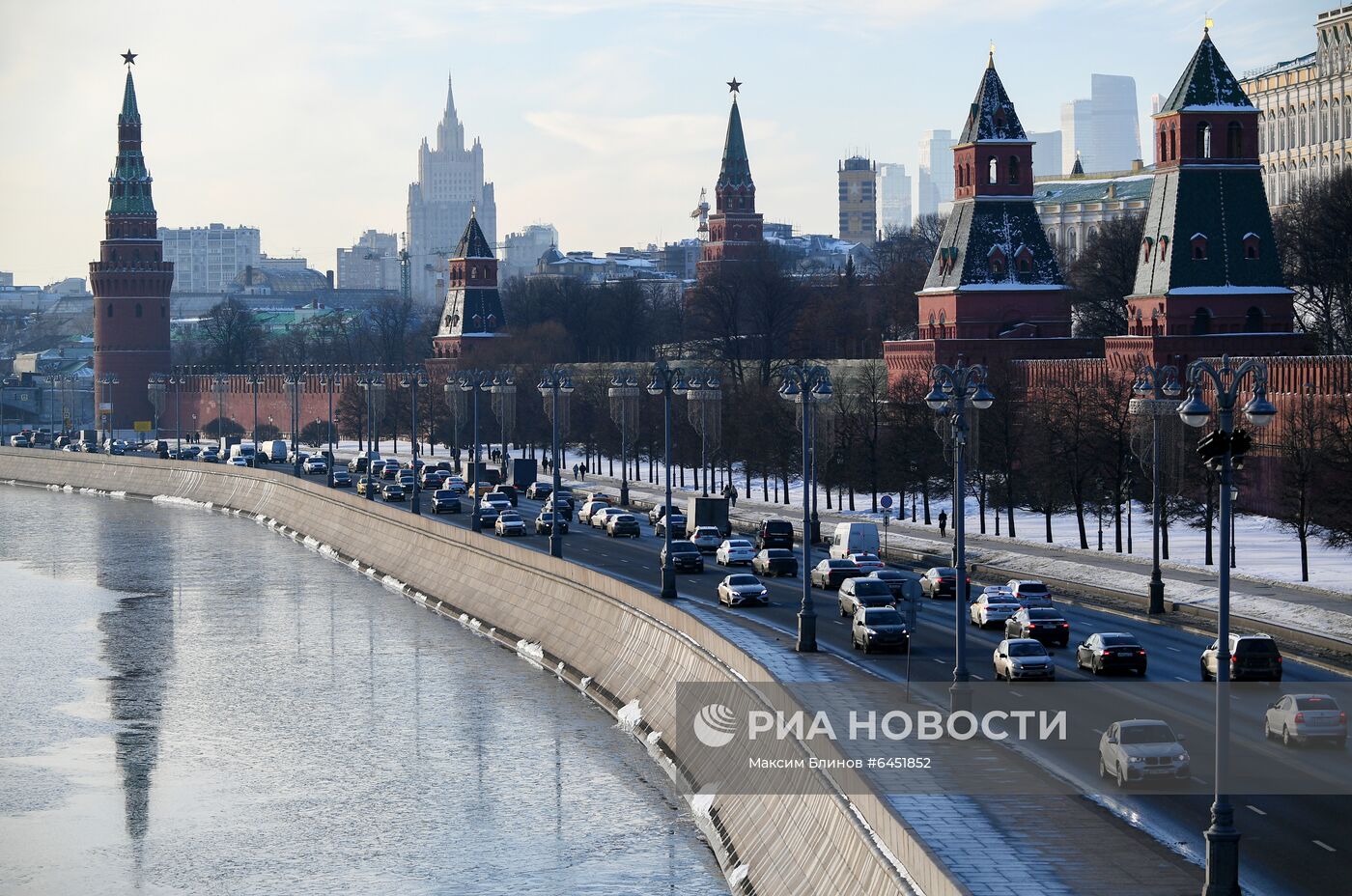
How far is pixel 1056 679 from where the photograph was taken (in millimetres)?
41250

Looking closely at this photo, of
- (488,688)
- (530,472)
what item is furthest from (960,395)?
(530,472)

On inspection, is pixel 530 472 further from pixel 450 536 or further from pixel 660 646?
pixel 660 646

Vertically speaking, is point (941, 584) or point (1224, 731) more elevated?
point (1224, 731)

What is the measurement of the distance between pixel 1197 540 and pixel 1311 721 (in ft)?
127

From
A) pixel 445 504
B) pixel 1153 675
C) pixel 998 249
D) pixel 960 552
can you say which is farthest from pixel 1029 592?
pixel 998 249

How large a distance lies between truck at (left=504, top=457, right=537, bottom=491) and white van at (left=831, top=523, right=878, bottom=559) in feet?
134

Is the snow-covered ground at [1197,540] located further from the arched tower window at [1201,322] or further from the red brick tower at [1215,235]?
the red brick tower at [1215,235]

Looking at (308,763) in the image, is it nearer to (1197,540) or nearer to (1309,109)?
(1197,540)

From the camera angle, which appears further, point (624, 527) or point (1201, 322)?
point (1201, 322)

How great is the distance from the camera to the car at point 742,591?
55.0 meters

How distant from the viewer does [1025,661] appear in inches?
1601

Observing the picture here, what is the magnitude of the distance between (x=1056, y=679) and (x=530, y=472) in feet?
219

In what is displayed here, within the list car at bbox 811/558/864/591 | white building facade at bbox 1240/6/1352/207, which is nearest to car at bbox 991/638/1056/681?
car at bbox 811/558/864/591

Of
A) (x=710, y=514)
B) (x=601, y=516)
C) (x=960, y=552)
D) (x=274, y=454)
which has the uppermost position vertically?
(x=960, y=552)
